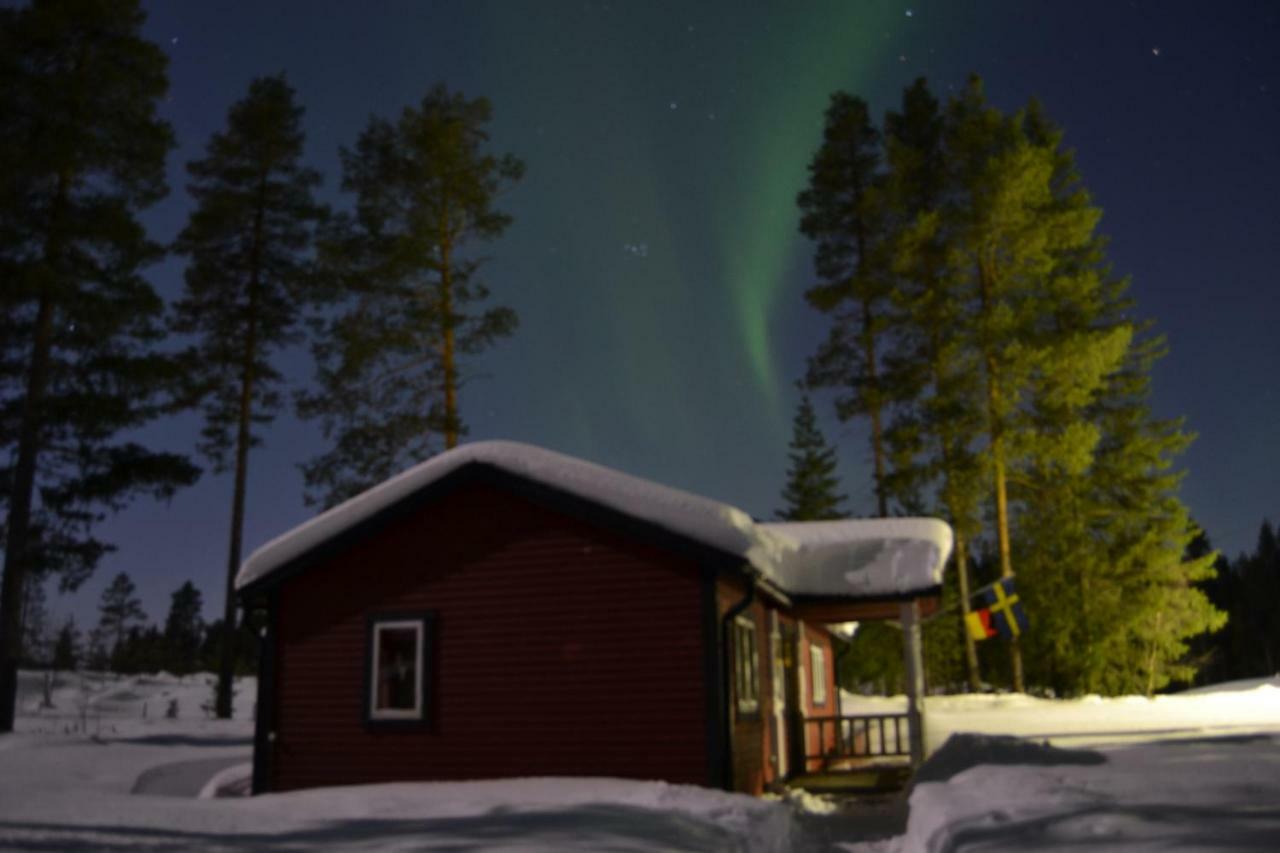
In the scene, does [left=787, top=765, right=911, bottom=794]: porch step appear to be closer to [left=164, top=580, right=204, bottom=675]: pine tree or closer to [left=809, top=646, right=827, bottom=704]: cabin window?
[left=809, top=646, right=827, bottom=704]: cabin window

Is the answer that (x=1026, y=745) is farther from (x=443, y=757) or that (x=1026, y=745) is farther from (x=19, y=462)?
(x=19, y=462)

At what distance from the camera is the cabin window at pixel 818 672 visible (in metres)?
19.9

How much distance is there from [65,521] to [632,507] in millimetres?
15654

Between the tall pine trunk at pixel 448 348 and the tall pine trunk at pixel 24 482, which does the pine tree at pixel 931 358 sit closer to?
the tall pine trunk at pixel 448 348

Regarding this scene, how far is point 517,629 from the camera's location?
519 inches

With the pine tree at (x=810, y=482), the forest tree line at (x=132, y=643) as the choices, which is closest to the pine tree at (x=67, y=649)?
the forest tree line at (x=132, y=643)

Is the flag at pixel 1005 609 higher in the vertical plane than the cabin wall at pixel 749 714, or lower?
higher

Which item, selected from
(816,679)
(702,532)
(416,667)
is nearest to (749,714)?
(702,532)

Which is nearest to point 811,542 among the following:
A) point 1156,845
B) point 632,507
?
point 632,507

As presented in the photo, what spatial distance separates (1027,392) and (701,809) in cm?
2086

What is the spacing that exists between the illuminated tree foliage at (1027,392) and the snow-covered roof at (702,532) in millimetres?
11499

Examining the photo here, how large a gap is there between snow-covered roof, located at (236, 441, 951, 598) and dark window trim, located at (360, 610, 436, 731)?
49.6 inches

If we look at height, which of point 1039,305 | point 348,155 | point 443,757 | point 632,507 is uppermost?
point 348,155

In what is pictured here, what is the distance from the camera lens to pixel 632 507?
41.1ft
